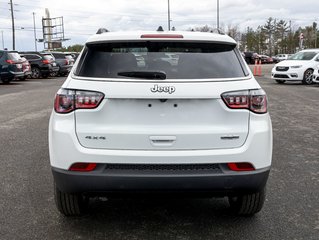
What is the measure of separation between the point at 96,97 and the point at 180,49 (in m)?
0.84

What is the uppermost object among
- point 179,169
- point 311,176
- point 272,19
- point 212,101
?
point 272,19

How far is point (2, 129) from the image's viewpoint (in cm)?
858

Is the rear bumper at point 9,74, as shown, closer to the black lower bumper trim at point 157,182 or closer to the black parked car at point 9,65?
the black parked car at point 9,65

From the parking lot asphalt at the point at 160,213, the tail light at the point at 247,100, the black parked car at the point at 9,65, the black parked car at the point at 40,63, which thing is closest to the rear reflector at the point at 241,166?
the tail light at the point at 247,100

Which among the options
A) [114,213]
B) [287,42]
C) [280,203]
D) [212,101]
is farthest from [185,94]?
[287,42]

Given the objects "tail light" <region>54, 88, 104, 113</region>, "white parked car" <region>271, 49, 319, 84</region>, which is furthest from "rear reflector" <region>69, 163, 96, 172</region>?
"white parked car" <region>271, 49, 319, 84</region>

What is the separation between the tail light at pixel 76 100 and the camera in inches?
124

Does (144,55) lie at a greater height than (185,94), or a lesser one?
greater

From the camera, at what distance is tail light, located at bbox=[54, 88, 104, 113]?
3.16 metres

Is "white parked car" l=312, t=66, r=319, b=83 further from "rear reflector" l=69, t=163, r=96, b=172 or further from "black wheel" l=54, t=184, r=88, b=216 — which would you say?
"rear reflector" l=69, t=163, r=96, b=172

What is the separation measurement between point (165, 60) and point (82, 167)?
1.08m

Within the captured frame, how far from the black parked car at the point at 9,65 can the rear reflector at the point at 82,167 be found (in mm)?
18463

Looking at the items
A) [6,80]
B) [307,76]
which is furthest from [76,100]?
[6,80]

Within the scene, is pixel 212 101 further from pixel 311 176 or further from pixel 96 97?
pixel 311 176
